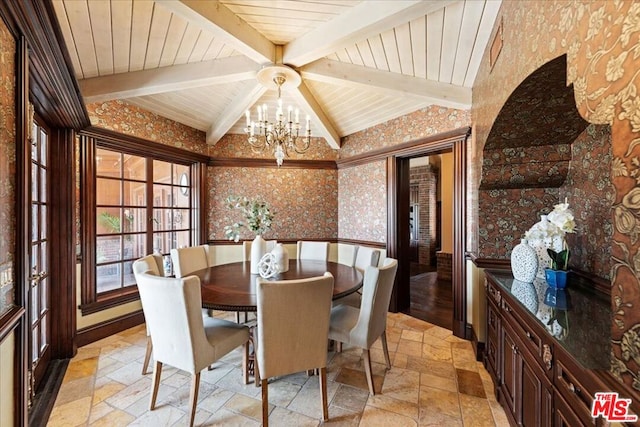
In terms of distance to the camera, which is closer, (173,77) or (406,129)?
(173,77)

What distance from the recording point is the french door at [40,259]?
7.07 feet

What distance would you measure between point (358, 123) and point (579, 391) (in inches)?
141

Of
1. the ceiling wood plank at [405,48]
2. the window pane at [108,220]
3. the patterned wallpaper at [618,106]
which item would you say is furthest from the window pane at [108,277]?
the patterned wallpaper at [618,106]

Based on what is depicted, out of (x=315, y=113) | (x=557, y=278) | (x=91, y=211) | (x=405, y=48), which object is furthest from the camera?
(x=315, y=113)

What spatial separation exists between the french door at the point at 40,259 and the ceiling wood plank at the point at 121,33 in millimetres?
798

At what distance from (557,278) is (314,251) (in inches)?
94.9

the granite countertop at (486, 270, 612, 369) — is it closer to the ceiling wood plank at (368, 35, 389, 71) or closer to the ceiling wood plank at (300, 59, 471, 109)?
the ceiling wood plank at (300, 59, 471, 109)

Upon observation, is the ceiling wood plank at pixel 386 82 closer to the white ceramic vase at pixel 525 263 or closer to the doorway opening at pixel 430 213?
the white ceramic vase at pixel 525 263

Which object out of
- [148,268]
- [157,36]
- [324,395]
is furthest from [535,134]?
[148,268]

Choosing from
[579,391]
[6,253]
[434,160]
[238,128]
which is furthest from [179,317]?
[434,160]

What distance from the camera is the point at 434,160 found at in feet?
21.7

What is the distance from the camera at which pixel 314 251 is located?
11.6 ft

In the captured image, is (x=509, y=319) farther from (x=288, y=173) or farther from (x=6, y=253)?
(x=288, y=173)

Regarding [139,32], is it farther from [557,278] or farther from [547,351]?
[557,278]
